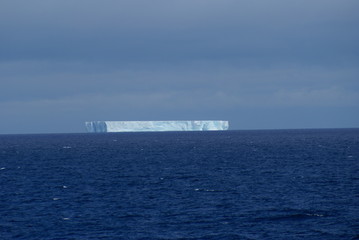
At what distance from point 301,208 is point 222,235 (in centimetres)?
1323

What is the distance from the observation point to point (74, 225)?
47.0m

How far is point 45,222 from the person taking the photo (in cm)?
4841

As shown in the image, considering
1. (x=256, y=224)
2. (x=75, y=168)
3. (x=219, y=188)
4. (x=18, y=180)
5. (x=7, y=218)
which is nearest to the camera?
(x=256, y=224)

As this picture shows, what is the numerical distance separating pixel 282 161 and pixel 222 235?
67397 mm

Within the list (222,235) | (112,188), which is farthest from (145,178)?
(222,235)

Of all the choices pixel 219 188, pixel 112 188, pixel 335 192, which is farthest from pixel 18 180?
pixel 335 192

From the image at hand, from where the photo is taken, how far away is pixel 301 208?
175ft

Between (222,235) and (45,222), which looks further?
(45,222)

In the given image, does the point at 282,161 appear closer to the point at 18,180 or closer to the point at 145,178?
the point at 145,178

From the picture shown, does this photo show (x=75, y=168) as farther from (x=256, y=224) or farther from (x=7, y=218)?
(x=256, y=224)

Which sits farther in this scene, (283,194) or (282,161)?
(282,161)

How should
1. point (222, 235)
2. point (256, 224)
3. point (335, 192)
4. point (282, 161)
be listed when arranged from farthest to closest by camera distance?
point (282, 161)
point (335, 192)
point (256, 224)
point (222, 235)

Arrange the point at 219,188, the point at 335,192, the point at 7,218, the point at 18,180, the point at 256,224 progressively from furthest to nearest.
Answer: the point at 18,180
the point at 219,188
the point at 335,192
the point at 7,218
the point at 256,224

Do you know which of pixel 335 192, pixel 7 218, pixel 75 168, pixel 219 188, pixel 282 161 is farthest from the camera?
pixel 282 161
